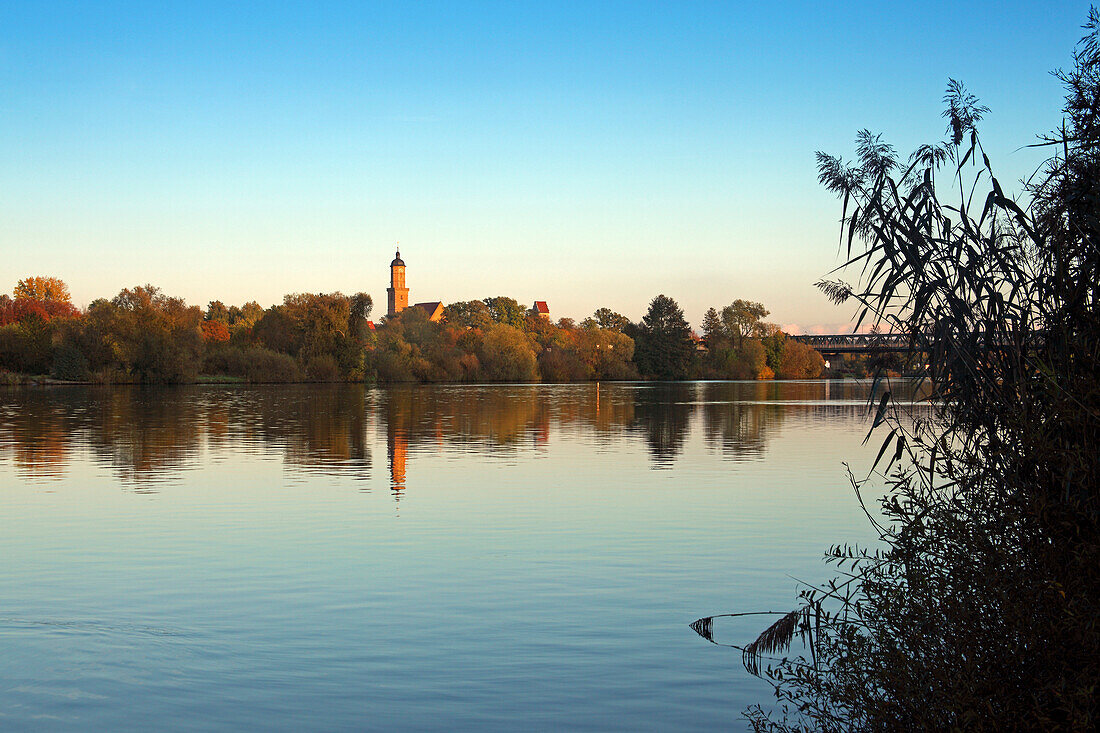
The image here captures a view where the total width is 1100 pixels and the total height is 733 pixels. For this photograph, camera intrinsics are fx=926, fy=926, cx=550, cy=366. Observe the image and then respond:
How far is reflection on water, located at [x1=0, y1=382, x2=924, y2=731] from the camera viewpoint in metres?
7.00

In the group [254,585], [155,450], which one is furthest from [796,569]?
[155,450]

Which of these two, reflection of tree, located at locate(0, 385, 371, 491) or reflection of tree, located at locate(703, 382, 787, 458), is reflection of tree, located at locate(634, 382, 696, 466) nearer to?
reflection of tree, located at locate(703, 382, 787, 458)

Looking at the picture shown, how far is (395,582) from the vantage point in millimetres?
10578

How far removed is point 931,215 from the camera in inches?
212

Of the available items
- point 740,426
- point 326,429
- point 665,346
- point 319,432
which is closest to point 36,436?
point 319,432

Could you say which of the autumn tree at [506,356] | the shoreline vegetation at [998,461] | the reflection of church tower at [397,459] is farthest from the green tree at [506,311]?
the shoreline vegetation at [998,461]

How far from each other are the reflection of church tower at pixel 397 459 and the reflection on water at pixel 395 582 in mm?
176

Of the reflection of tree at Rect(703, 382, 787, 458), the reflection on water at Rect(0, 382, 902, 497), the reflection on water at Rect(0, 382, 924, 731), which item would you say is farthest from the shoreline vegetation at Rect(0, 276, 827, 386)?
the reflection on water at Rect(0, 382, 924, 731)

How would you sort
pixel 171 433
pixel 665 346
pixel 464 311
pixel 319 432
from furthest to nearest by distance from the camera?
pixel 464 311, pixel 665 346, pixel 319 432, pixel 171 433

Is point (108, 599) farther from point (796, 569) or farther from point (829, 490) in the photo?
point (829, 490)

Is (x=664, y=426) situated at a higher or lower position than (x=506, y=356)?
lower

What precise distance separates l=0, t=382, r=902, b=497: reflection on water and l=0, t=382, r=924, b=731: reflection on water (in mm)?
356

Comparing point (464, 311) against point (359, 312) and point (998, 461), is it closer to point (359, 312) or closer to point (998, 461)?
point (359, 312)

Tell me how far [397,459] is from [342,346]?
77.1m
